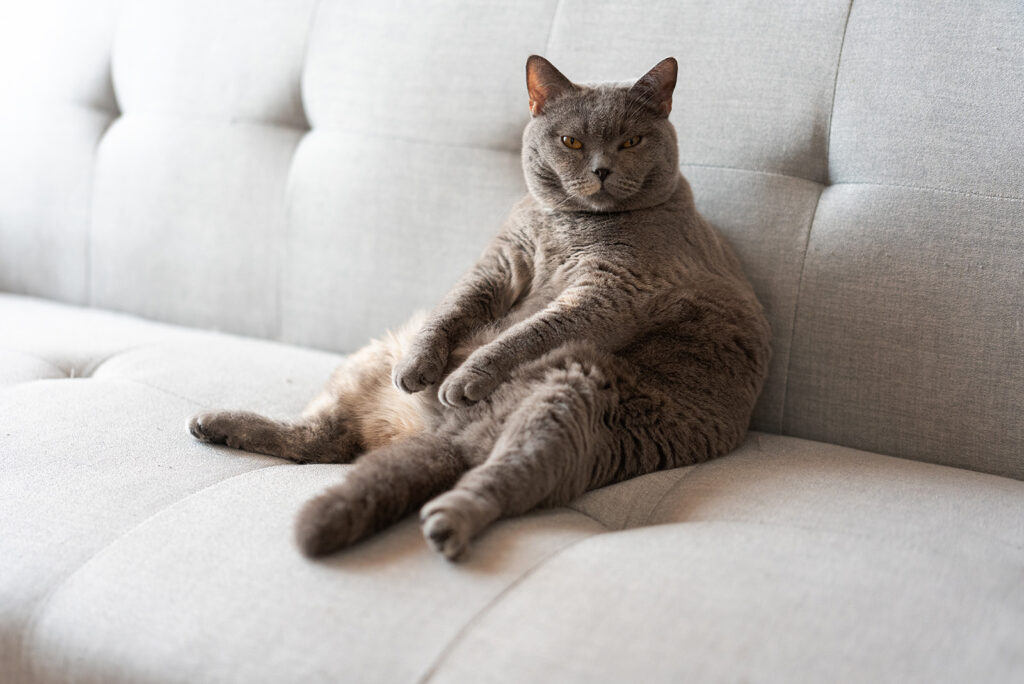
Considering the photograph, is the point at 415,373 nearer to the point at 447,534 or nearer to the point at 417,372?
the point at 417,372

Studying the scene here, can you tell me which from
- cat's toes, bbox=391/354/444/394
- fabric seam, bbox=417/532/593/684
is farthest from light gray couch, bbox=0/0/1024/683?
cat's toes, bbox=391/354/444/394

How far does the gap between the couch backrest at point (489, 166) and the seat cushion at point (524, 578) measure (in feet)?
0.69

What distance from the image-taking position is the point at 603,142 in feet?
5.15

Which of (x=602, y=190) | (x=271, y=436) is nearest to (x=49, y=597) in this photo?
(x=271, y=436)

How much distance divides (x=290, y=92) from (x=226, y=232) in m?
0.38

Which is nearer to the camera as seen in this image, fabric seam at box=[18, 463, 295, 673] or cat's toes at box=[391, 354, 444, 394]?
fabric seam at box=[18, 463, 295, 673]

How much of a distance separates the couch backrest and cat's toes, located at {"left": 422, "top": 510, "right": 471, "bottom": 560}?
2.75 ft

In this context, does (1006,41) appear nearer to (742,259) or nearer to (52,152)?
(742,259)

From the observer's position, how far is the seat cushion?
0.94 m

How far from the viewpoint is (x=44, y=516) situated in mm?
1268

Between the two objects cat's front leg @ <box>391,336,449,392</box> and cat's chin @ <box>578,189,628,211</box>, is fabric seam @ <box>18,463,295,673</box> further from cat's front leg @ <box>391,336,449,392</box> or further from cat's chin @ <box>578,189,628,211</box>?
cat's chin @ <box>578,189,628,211</box>

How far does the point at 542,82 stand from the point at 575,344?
51cm

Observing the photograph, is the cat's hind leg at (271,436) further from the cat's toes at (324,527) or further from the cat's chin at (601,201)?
the cat's chin at (601,201)

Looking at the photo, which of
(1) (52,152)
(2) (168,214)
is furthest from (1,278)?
(2) (168,214)
